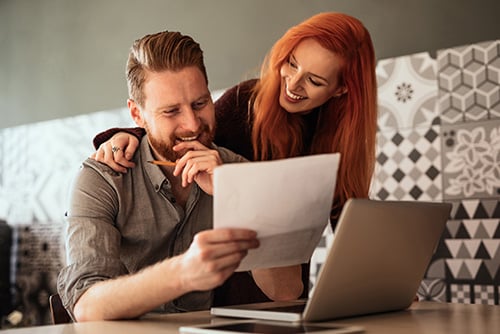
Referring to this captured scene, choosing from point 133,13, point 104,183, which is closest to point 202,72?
point 104,183

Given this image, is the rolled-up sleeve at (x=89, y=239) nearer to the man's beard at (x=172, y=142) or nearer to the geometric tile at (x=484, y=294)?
the man's beard at (x=172, y=142)

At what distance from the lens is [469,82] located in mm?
2898

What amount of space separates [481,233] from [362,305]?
1.70m

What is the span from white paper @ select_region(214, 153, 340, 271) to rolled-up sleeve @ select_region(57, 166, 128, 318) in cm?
43

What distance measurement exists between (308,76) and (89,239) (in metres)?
0.96

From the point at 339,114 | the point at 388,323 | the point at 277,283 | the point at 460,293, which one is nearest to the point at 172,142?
the point at 277,283

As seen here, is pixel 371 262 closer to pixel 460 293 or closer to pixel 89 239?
pixel 89 239

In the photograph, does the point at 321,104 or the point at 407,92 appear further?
the point at 407,92

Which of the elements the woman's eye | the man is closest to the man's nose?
Answer: the man

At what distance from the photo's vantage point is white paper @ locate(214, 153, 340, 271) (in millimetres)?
1087

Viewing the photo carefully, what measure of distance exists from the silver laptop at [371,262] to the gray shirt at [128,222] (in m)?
0.37

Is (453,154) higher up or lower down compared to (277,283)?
higher up

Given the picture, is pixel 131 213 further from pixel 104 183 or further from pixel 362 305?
pixel 362 305

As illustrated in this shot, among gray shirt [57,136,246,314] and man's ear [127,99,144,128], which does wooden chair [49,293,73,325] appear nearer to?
gray shirt [57,136,246,314]
